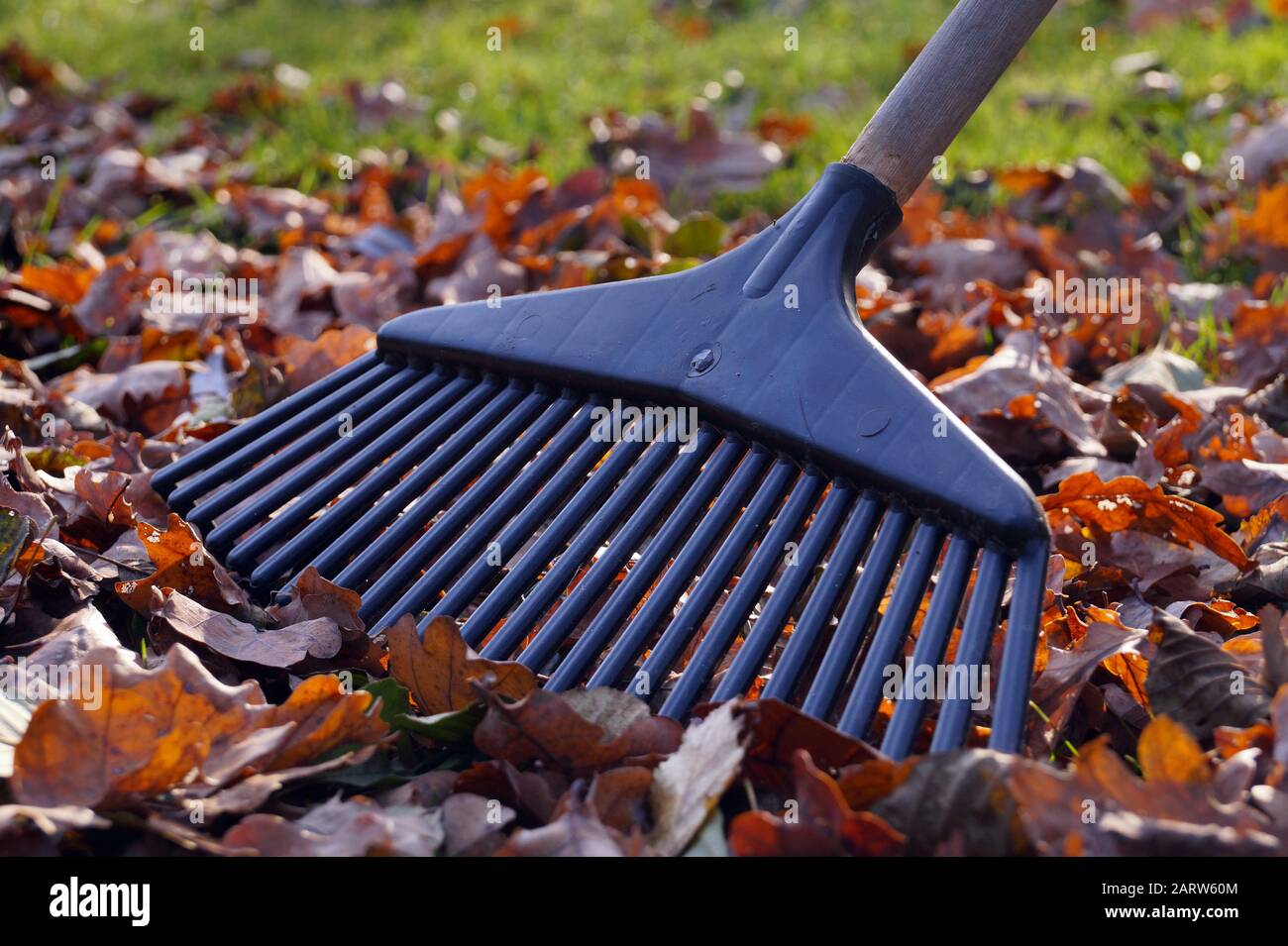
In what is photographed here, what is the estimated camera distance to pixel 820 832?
1034 millimetres

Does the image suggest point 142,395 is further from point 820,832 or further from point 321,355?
point 820,832

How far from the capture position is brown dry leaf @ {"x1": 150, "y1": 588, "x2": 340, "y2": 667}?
1427mm

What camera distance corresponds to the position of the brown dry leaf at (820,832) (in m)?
1.03

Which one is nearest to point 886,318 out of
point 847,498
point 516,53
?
point 847,498

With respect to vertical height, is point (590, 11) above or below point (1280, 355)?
above

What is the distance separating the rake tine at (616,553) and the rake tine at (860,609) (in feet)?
0.85

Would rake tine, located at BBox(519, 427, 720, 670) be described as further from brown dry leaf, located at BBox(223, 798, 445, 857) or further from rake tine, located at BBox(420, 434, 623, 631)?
brown dry leaf, located at BBox(223, 798, 445, 857)

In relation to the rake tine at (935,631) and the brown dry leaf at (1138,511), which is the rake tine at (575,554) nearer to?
the rake tine at (935,631)

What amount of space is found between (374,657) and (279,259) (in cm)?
174

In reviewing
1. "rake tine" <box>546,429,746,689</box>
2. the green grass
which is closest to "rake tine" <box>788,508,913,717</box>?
"rake tine" <box>546,429,746,689</box>

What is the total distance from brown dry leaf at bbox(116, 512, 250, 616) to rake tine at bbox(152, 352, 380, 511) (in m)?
0.19

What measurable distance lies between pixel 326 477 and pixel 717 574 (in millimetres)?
630
